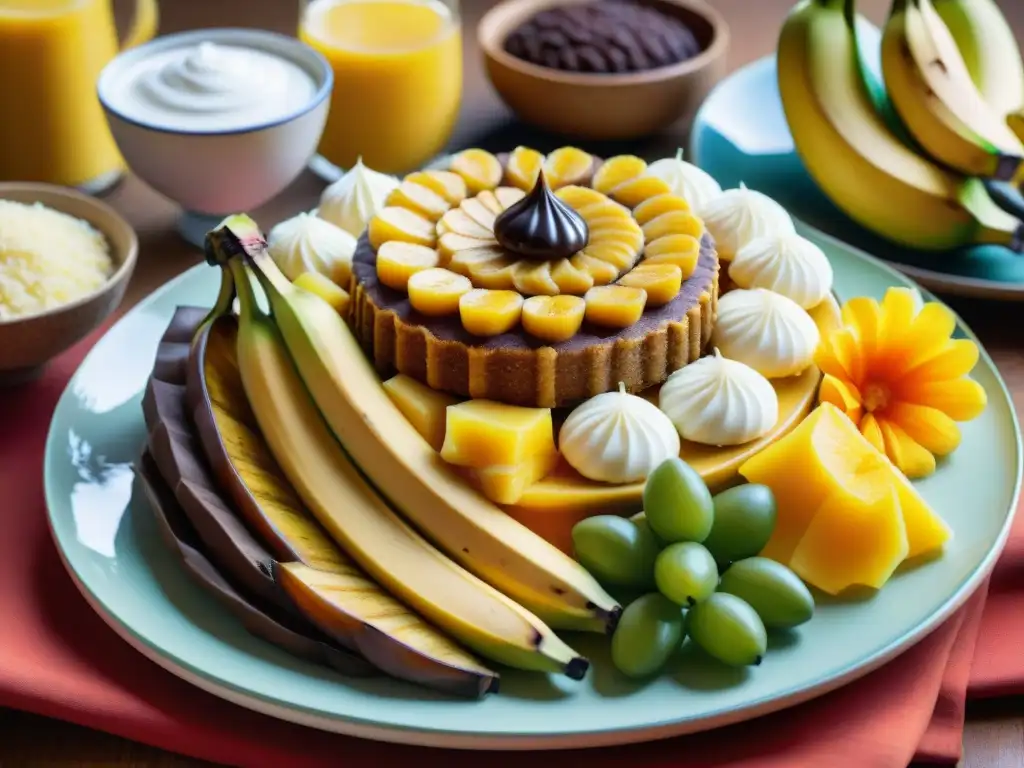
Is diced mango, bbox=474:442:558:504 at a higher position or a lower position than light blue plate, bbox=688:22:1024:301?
higher

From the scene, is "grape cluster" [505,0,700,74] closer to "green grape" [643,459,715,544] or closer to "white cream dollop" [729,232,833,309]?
"white cream dollop" [729,232,833,309]

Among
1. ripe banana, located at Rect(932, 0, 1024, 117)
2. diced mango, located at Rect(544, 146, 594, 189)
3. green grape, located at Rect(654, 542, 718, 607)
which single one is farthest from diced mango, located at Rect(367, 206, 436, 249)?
ripe banana, located at Rect(932, 0, 1024, 117)

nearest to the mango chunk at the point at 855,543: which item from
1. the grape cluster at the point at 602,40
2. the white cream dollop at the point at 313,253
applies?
the white cream dollop at the point at 313,253

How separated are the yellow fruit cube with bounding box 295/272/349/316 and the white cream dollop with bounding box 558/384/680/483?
0.49 metres

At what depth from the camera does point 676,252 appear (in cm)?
202

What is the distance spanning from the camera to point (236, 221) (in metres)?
1.94

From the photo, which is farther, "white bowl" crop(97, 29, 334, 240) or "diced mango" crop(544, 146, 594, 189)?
"white bowl" crop(97, 29, 334, 240)

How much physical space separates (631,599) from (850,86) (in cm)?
133

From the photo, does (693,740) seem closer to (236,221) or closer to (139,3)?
(236,221)

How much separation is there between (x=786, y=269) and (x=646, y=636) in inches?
31.6

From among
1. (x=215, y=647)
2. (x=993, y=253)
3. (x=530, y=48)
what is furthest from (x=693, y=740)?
(x=530, y=48)

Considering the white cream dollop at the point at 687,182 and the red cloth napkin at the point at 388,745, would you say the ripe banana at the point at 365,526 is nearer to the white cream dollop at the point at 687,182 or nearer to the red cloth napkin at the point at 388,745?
the red cloth napkin at the point at 388,745

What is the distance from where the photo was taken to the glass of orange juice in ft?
9.02

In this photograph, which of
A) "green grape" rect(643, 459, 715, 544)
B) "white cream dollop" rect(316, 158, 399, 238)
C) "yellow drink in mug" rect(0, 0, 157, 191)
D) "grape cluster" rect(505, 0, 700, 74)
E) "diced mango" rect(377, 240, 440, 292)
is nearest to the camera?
"green grape" rect(643, 459, 715, 544)
